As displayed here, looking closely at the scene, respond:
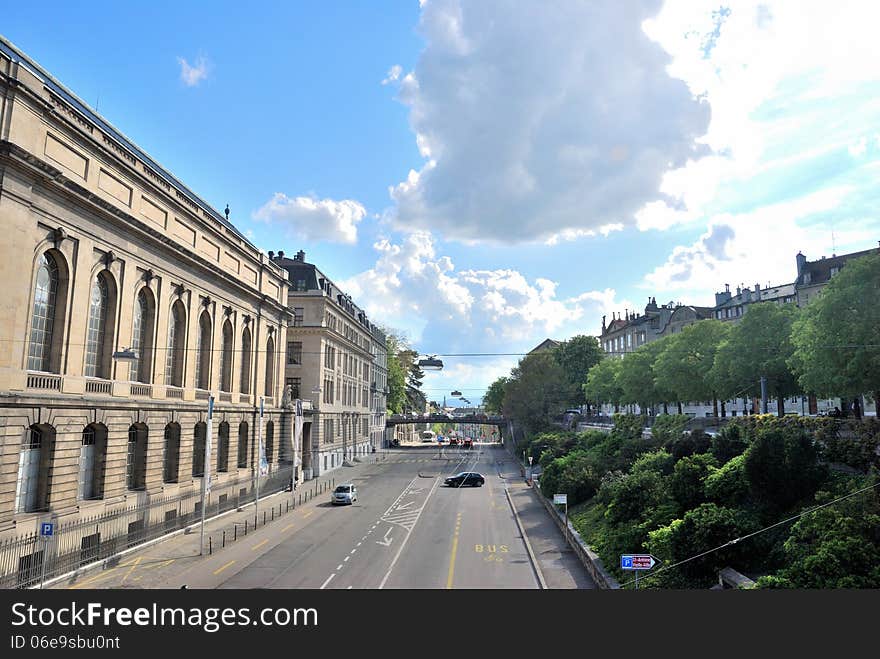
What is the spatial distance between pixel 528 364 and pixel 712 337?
3864 cm

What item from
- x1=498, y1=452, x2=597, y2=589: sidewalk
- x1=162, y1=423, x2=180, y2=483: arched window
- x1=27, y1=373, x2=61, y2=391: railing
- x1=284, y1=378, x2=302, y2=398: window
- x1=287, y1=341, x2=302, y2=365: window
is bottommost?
x1=498, y1=452, x2=597, y2=589: sidewalk

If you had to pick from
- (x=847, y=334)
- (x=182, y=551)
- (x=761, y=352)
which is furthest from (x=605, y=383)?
(x=182, y=551)

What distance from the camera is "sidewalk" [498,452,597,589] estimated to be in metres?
25.6

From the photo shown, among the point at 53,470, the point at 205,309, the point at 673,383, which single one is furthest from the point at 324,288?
the point at 53,470

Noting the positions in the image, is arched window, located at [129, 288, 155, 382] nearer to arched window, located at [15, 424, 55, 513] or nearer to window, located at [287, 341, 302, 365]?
arched window, located at [15, 424, 55, 513]

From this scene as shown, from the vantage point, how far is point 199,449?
43.2m

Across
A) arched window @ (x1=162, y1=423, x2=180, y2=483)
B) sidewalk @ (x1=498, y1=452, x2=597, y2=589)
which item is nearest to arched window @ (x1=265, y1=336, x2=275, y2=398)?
arched window @ (x1=162, y1=423, x2=180, y2=483)

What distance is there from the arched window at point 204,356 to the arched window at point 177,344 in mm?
3509

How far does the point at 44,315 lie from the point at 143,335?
8.74 metres

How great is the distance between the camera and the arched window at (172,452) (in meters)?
38.7

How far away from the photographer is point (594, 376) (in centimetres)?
8975

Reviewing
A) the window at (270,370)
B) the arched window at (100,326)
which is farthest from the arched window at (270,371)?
the arched window at (100,326)

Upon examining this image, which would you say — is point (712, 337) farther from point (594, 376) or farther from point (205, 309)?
point (205, 309)

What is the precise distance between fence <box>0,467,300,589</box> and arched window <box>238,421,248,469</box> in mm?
5755
